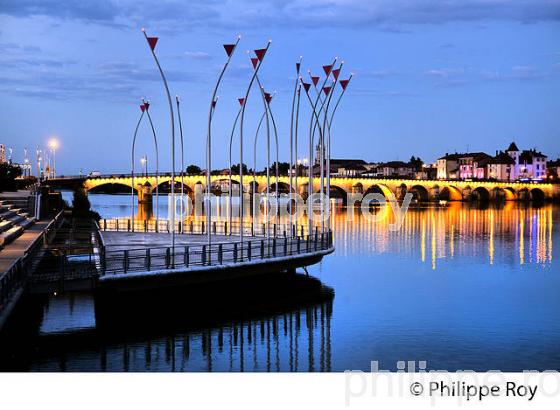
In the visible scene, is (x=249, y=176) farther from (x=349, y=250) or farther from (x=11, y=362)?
(x=11, y=362)

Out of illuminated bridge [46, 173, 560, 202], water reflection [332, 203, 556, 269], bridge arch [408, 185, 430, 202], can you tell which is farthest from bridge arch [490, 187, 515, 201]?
water reflection [332, 203, 556, 269]

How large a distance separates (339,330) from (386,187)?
138 metres

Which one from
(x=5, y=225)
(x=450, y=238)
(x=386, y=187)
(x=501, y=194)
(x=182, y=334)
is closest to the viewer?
(x=182, y=334)

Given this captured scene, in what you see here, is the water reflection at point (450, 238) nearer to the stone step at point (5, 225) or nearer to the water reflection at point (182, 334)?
the water reflection at point (182, 334)

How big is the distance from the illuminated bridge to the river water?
314 feet

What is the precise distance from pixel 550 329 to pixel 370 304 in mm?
6987

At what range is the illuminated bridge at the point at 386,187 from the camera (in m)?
140

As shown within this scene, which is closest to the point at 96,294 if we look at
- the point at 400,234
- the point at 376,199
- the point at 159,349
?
the point at 159,349

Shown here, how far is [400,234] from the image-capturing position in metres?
70.7

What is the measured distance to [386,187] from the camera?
164250 millimetres

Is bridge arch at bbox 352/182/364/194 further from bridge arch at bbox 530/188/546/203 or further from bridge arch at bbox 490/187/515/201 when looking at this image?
bridge arch at bbox 530/188/546/203

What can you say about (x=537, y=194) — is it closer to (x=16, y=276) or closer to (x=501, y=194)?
(x=501, y=194)

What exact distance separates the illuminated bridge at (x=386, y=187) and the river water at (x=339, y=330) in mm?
95783

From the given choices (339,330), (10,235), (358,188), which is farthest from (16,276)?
(358,188)
